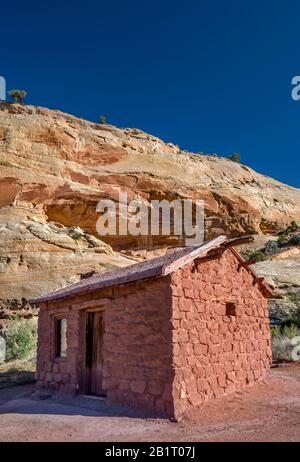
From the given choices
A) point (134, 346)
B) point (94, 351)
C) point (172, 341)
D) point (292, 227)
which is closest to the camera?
point (172, 341)

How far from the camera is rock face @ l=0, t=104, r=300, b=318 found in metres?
23.8

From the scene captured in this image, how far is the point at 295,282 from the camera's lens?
22.9 m

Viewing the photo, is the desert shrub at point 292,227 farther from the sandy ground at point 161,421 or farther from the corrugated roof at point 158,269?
the corrugated roof at point 158,269

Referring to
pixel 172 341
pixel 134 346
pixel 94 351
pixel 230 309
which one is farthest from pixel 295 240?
pixel 172 341

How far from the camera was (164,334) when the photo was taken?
8.95 m

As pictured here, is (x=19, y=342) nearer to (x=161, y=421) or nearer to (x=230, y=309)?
(x=230, y=309)

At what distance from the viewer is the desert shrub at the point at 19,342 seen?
18.4 m

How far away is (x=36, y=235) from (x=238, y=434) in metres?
19.6

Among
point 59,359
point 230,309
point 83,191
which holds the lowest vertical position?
Result: point 59,359

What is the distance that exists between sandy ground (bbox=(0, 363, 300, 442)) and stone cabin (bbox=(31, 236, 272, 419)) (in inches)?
14.3

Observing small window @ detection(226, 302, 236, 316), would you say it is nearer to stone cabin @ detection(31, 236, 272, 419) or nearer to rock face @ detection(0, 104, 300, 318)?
stone cabin @ detection(31, 236, 272, 419)

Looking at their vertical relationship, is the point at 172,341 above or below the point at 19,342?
above

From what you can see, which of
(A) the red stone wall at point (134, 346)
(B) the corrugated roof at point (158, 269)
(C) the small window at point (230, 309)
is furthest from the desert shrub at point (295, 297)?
(A) the red stone wall at point (134, 346)

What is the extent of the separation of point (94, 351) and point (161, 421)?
3309mm
